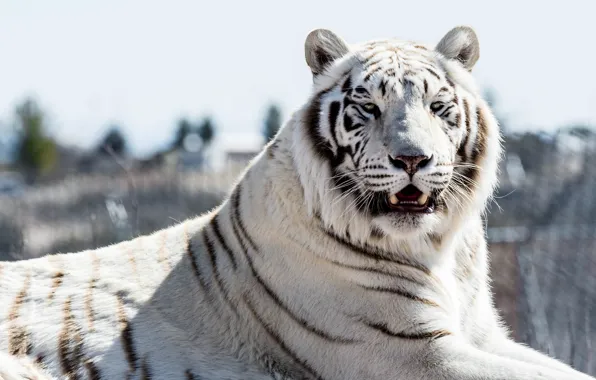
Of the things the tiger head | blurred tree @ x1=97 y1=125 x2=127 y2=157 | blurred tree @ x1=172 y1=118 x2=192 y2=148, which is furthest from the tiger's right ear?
blurred tree @ x1=172 y1=118 x2=192 y2=148

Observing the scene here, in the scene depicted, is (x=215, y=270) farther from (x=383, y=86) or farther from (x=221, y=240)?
(x=383, y=86)

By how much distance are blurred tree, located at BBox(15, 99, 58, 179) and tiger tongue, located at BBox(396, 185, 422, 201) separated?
3340 centimetres

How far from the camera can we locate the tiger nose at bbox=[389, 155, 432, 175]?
2330 millimetres

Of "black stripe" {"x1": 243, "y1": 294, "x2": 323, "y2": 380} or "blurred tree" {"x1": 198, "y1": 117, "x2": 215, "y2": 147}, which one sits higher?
"black stripe" {"x1": 243, "y1": 294, "x2": 323, "y2": 380}

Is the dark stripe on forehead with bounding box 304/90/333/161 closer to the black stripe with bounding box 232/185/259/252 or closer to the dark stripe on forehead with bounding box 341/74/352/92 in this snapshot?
the dark stripe on forehead with bounding box 341/74/352/92

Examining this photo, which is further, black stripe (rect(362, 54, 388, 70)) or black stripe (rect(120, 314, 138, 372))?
black stripe (rect(362, 54, 388, 70))

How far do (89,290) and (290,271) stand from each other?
667 mm

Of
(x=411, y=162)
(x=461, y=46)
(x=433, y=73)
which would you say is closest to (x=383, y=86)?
(x=433, y=73)

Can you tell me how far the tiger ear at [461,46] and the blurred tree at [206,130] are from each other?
40.4 m

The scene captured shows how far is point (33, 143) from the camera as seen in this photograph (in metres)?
34.6

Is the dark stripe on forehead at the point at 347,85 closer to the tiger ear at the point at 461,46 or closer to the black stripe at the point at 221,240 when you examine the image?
the tiger ear at the point at 461,46

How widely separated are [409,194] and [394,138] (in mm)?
185

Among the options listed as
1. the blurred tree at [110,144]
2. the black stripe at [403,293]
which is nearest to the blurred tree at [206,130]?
the blurred tree at [110,144]

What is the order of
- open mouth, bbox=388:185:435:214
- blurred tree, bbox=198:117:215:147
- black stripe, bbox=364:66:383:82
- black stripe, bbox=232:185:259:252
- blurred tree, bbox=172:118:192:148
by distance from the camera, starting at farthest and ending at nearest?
blurred tree, bbox=198:117:215:147 < blurred tree, bbox=172:118:192:148 < black stripe, bbox=232:185:259:252 < black stripe, bbox=364:66:383:82 < open mouth, bbox=388:185:435:214
